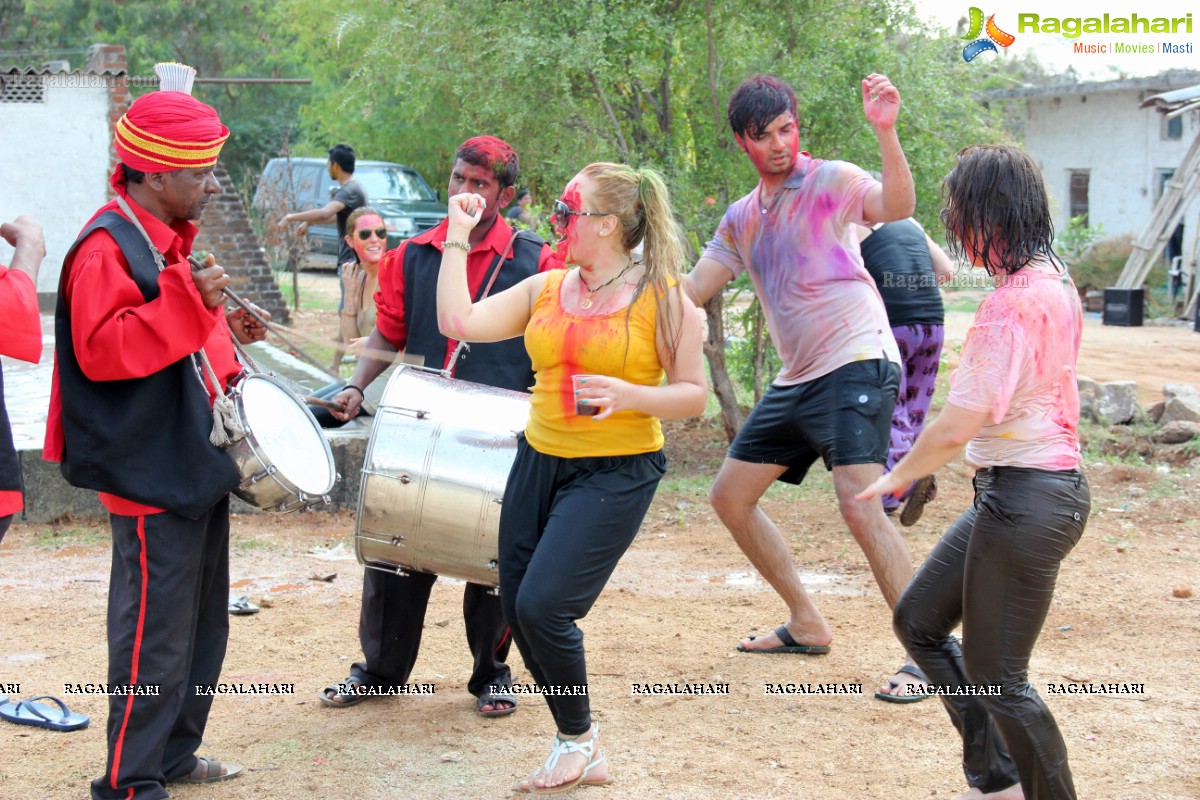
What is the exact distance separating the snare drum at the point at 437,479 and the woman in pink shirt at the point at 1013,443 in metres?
1.27

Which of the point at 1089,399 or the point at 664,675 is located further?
the point at 1089,399

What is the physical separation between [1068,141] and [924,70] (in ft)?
58.8

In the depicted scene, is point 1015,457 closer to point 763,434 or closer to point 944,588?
point 944,588

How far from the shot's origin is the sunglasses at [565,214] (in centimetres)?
362

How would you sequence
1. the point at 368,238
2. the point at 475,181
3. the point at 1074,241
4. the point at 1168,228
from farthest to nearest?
the point at 1074,241 → the point at 1168,228 → the point at 368,238 → the point at 475,181

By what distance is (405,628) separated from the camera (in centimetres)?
438

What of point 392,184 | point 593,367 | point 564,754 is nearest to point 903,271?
point 593,367

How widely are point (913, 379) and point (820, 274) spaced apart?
79.9 inches

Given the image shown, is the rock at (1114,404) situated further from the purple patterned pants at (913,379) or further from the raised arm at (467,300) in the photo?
the raised arm at (467,300)

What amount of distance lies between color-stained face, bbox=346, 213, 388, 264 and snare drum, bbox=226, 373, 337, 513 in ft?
14.2

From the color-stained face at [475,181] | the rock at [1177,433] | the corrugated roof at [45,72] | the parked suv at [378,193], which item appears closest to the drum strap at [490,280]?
the color-stained face at [475,181]

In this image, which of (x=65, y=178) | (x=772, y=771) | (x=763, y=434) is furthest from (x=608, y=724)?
(x=65, y=178)

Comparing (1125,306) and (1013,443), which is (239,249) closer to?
(1125,306)

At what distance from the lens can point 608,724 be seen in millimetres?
4219
